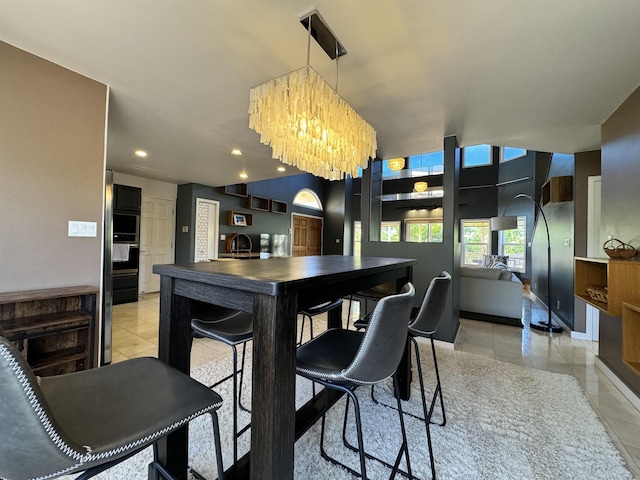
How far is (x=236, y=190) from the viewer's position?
6.61m

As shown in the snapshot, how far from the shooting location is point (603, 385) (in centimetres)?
226

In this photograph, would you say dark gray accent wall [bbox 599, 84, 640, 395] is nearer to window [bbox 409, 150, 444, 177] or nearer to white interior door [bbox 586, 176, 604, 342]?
white interior door [bbox 586, 176, 604, 342]

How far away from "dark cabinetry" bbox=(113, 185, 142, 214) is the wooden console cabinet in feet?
10.6

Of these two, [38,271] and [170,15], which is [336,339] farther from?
[38,271]

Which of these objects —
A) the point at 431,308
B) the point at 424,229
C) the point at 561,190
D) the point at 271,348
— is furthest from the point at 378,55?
the point at 424,229

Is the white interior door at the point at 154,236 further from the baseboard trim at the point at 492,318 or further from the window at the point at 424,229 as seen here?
the window at the point at 424,229

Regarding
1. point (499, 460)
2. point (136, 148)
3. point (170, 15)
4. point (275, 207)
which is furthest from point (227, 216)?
point (499, 460)

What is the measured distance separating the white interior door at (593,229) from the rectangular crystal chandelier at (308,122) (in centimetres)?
309

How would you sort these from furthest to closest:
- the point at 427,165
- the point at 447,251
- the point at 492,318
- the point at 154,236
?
the point at 427,165
the point at 154,236
the point at 492,318
the point at 447,251

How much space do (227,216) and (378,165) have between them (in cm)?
419

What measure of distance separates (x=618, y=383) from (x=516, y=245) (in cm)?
617

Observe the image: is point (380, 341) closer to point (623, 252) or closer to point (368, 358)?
point (368, 358)

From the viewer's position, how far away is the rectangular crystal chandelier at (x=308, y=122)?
167cm

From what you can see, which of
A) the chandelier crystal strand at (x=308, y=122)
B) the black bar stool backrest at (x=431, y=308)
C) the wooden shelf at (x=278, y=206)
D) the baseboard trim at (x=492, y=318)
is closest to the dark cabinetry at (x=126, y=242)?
the wooden shelf at (x=278, y=206)
